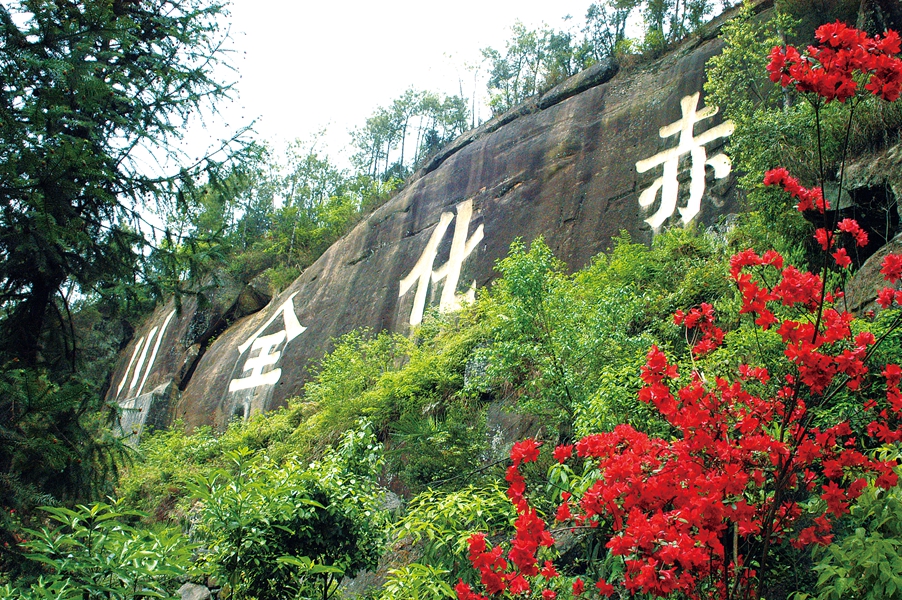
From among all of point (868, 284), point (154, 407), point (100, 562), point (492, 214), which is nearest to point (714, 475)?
point (100, 562)

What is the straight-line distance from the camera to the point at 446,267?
429 inches

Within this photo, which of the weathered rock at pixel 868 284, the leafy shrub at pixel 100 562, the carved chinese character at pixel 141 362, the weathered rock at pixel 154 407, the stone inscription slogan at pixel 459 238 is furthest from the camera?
the carved chinese character at pixel 141 362

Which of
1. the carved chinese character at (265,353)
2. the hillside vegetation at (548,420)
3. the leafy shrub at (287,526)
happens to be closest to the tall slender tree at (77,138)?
the hillside vegetation at (548,420)

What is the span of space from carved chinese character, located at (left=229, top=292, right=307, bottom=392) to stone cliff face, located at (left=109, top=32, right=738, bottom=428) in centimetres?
3

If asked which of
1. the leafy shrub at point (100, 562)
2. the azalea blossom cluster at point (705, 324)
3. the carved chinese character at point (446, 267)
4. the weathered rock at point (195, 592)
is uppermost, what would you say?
the carved chinese character at point (446, 267)

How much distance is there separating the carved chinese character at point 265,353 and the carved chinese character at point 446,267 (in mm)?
3039

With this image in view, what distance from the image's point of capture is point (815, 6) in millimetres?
8039

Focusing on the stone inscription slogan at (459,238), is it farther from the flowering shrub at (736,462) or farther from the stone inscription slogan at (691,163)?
the flowering shrub at (736,462)

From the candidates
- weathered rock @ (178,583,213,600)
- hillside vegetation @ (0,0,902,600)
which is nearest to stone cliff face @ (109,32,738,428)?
hillside vegetation @ (0,0,902,600)

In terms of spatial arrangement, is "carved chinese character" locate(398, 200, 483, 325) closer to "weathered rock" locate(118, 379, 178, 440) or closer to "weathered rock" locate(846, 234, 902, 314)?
"weathered rock" locate(846, 234, 902, 314)

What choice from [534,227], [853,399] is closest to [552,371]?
[853,399]

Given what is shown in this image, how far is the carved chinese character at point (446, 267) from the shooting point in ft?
33.9

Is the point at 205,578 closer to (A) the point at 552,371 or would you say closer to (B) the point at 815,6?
(A) the point at 552,371

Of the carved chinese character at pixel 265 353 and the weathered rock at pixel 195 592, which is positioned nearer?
the weathered rock at pixel 195 592
